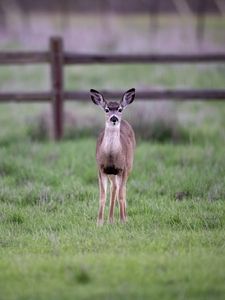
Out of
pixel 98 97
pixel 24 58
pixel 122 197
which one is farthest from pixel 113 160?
pixel 24 58

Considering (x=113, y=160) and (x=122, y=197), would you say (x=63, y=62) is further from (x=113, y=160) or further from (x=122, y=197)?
(x=122, y=197)

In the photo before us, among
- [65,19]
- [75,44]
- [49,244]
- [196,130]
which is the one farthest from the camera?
[65,19]

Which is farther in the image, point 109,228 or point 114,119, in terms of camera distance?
point 114,119

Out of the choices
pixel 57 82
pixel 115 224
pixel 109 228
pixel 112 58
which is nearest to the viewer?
pixel 109 228

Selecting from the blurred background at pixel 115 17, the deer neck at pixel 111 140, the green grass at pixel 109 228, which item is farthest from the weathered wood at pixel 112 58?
the blurred background at pixel 115 17

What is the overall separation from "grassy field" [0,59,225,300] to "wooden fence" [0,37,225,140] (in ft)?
1.82

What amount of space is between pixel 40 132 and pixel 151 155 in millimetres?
2690

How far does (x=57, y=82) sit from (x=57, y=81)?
0.02m

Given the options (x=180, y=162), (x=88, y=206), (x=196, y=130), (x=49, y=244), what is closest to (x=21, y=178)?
(x=88, y=206)

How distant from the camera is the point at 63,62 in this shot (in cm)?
1354

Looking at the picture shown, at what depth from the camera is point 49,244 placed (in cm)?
712

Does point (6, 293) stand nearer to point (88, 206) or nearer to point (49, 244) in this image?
point (49, 244)

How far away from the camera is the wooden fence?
43.3 feet

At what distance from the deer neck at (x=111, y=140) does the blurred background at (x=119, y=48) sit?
4.49 m
